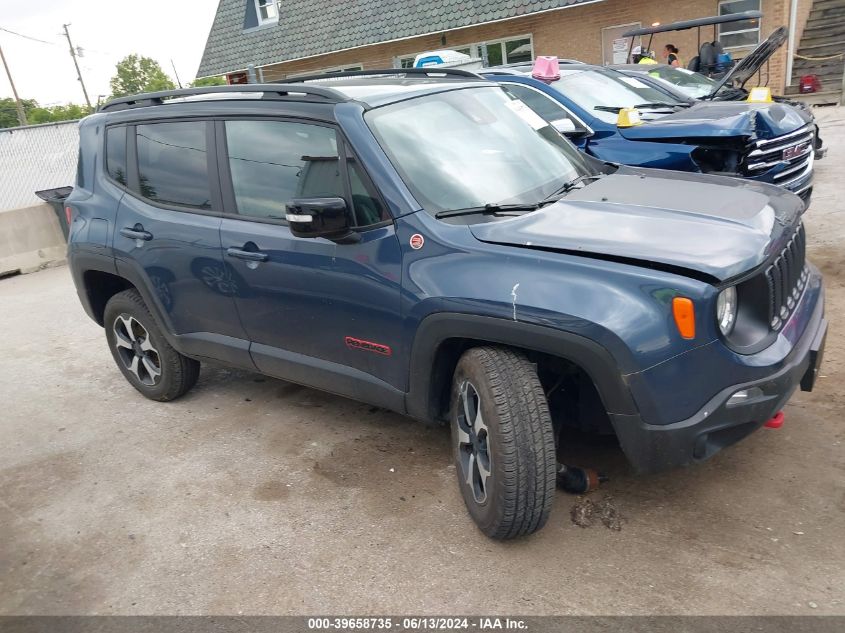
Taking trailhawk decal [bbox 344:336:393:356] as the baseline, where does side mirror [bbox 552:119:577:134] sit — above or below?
above

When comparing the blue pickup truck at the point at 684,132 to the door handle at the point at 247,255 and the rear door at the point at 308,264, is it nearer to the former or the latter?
the rear door at the point at 308,264

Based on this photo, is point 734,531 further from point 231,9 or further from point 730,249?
point 231,9

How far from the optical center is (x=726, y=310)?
9.31 feet

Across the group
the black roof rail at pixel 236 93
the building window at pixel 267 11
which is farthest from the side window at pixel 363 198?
the building window at pixel 267 11

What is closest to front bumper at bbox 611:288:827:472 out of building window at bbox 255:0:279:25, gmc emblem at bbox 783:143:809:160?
gmc emblem at bbox 783:143:809:160

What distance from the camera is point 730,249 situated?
2832mm

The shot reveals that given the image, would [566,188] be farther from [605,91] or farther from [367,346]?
[605,91]

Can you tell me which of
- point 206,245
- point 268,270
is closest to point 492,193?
point 268,270

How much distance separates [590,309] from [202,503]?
2260 mm

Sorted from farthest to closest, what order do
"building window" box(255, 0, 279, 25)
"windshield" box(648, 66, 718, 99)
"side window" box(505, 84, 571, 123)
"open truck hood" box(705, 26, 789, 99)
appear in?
"building window" box(255, 0, 279, 25), "windshield" box(648, 66, 718, 99), "open truck hood" box(705, 26, 789, 99), "side window" box(505, 84, 571, 123)

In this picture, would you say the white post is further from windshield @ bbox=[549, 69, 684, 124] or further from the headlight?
the headlight

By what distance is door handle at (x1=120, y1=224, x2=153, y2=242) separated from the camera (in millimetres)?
4398

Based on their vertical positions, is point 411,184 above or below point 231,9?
below

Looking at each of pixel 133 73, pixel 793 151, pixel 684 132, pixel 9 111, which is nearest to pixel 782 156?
pixel 793 151
